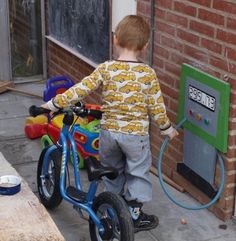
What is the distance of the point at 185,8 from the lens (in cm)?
439

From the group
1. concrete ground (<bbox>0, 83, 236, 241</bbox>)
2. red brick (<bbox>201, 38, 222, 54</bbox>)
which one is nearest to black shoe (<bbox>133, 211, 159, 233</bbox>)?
concrete ground (<bbox>0, 83, 236, 241</bbox>)

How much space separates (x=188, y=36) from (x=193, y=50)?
0.12 meters

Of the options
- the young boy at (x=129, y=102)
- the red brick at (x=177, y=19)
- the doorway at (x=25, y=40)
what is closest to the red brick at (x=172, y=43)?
the red brick at (x=177, y=19)

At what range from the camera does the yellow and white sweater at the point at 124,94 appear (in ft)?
12.3

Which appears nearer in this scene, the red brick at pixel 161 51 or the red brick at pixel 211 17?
the red brick at pixel 211 17

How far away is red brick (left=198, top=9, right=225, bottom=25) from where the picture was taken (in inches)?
158

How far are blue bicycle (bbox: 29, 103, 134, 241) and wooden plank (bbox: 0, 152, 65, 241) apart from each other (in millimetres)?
375

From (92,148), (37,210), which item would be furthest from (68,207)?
(37,210)

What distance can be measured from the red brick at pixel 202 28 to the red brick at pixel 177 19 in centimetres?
9

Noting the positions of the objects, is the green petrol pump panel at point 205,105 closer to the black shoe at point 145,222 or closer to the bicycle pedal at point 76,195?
the black shoe at point 145,222

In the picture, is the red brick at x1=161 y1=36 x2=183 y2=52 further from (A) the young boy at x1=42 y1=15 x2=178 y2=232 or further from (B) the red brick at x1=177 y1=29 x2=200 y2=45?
(A) the young boy at x1=42 y1=15 x2=178 y2=232

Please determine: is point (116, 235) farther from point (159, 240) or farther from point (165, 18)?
point (165, 18)

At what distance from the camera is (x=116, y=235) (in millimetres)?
3668

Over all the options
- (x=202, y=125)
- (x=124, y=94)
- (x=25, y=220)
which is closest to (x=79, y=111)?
(x=124, y=94)
